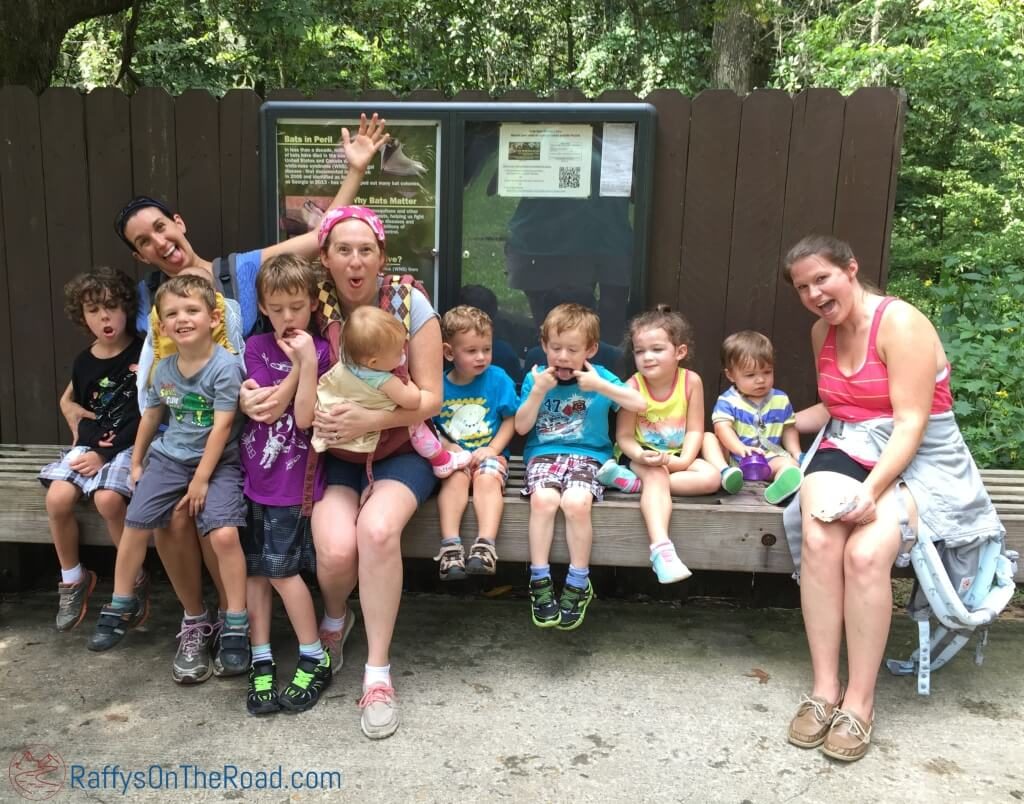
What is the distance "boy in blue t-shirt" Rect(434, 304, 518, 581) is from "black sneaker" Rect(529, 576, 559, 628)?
0.20m

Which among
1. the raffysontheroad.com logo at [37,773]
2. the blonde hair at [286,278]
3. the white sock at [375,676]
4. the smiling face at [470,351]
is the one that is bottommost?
the raffysontheroad.com logo at [37,773]

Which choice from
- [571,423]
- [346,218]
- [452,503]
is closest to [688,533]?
[571,423]

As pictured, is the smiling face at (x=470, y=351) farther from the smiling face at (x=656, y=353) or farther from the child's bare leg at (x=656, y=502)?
the child's bare leg at (x=656, y=502)

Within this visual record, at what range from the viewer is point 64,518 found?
3.24 meters

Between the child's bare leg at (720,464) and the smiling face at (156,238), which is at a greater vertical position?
the smiling face at (156,238)

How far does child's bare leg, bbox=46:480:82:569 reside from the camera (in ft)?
10.5

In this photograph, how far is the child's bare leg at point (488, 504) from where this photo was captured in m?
3.10

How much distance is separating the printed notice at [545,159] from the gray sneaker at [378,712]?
2080 mm

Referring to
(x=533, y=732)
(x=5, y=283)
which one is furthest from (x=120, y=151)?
(x=533, y=732)

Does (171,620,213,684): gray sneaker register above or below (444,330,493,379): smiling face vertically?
below

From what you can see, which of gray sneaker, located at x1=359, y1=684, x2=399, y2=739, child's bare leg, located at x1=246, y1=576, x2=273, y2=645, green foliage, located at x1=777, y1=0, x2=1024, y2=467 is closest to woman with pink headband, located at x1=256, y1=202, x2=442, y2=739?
gray sneaker, located at x1=359, y1=684, x2=399, y2=739

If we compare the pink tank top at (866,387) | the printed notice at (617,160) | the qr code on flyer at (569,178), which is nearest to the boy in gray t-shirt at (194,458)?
the qr code on flyer at (569,178)

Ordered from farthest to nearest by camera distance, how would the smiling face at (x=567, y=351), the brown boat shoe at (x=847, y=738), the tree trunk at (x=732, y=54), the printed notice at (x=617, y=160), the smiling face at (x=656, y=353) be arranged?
the tree trunk at (x=732, y=54) < the printed notice at (x=617, y=160) < the smiling face at (x=656, y=353) < the smiling face at (x=567, y=351) < the brown boat shoe at (x=847, y=738)

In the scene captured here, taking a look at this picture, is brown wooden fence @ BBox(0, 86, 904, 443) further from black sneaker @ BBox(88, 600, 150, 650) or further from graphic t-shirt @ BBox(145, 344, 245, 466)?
black sneaker @ BBox(88, 600, 150, 650)
